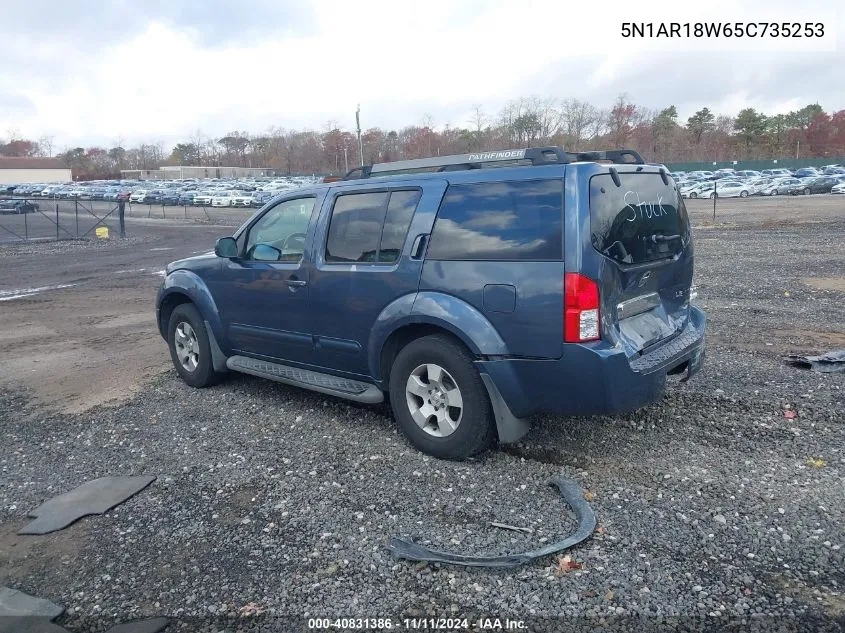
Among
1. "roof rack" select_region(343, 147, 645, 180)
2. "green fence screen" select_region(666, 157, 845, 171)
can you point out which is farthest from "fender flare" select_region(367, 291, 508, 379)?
"green fence screen" select_region(666, 157, 845, 171)

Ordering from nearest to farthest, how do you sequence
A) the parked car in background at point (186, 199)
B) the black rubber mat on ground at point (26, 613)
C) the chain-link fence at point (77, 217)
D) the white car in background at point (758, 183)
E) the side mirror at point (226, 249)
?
the black rubber mat on ground at point (26, 613), the side mirror at point (226, 249), the chain-link fence at point (77, 217), the white car in background at point (758, 183), the parked car in background at point (186, 199)

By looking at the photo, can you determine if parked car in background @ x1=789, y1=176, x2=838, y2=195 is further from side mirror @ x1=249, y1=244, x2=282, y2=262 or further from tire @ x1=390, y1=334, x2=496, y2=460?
tire @ x1=390, y1=334, x2=496, y2=460

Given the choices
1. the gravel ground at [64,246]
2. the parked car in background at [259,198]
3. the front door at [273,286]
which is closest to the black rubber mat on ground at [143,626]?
the front door at [273,286]

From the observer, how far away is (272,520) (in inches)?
159

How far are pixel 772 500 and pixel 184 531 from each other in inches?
131

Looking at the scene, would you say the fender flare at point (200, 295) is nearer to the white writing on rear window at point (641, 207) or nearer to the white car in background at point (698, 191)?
the white writing on rear window at point (641, 207)

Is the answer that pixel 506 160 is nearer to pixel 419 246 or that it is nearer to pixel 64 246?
pixel 419 246

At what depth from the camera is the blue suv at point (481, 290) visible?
4105 mm

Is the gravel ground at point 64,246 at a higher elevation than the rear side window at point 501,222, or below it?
below

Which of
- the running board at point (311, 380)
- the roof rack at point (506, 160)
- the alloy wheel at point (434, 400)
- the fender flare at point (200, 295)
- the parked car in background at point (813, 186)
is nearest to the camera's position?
the roof rack at point (506, 160)

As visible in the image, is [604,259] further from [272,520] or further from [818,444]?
[272,520]

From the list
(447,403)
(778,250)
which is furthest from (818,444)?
(778,250)

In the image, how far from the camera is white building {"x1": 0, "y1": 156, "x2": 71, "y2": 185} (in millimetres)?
121250

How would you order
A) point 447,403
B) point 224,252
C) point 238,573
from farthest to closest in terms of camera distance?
point 224,252, point 447,403, point 238,573
